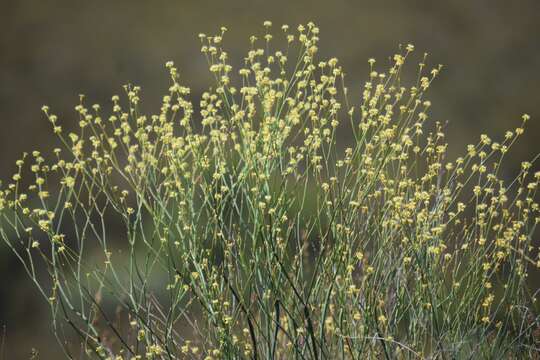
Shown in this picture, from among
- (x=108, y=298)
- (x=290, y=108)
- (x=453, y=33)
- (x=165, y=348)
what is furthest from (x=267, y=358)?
(x=453, y=33)

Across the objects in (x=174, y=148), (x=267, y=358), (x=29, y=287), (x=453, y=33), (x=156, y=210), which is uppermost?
(x=453, y=33)

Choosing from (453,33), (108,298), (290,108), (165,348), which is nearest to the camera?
(165,348)

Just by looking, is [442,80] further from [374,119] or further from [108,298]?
[374,119]

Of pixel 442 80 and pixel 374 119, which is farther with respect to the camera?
pixel 442 80

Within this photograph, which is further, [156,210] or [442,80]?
[442,80]

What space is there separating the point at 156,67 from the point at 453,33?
6.15ft

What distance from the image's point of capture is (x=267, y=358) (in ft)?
7.73

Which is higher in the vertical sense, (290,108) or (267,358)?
(290,108)

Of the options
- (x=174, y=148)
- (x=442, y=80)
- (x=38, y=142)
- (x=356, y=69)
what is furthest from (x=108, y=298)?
(x=174, y=148)

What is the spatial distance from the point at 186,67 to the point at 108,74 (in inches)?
19.7

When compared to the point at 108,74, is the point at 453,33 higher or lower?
higher

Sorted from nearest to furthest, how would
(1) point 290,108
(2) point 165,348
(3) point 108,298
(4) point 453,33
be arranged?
(2) point 165,348 < (1) point 290,108 < (3) point 108,298 < (4) point 453,33

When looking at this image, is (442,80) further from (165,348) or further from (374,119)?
(165,348)

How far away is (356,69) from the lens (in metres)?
5.02
